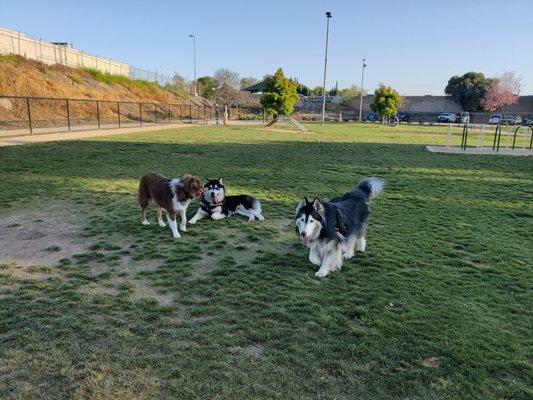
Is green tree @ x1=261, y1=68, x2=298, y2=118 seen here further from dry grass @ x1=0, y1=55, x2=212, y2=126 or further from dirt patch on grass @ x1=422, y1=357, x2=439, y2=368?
dirt patch on grass @ x1=422, y1=357, x2=439, y2=368

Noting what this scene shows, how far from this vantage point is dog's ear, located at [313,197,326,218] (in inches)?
161

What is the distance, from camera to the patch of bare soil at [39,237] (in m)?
4.53

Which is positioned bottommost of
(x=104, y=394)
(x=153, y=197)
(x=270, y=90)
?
(x=104, y=394)

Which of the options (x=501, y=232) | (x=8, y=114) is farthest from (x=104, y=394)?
(x=8, y=114)

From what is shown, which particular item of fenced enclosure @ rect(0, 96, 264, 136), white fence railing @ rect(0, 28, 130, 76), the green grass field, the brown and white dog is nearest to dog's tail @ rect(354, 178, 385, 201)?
the green grass field

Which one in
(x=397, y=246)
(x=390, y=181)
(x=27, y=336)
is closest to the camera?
(x=27, y=336)

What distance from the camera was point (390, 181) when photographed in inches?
397

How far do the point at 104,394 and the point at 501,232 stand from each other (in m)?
5.74

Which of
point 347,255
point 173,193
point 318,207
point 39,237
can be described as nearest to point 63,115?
point 39,237

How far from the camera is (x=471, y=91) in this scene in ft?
232

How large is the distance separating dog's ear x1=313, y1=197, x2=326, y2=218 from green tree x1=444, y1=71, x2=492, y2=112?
76.0 m

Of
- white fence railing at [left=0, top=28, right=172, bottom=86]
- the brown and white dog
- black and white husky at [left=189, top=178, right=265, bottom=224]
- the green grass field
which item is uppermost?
white fence railing at [left=0, top=28, right=172, bottom=86]

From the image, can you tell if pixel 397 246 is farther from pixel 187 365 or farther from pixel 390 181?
pixel 390 181

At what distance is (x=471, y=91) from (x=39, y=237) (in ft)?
258
